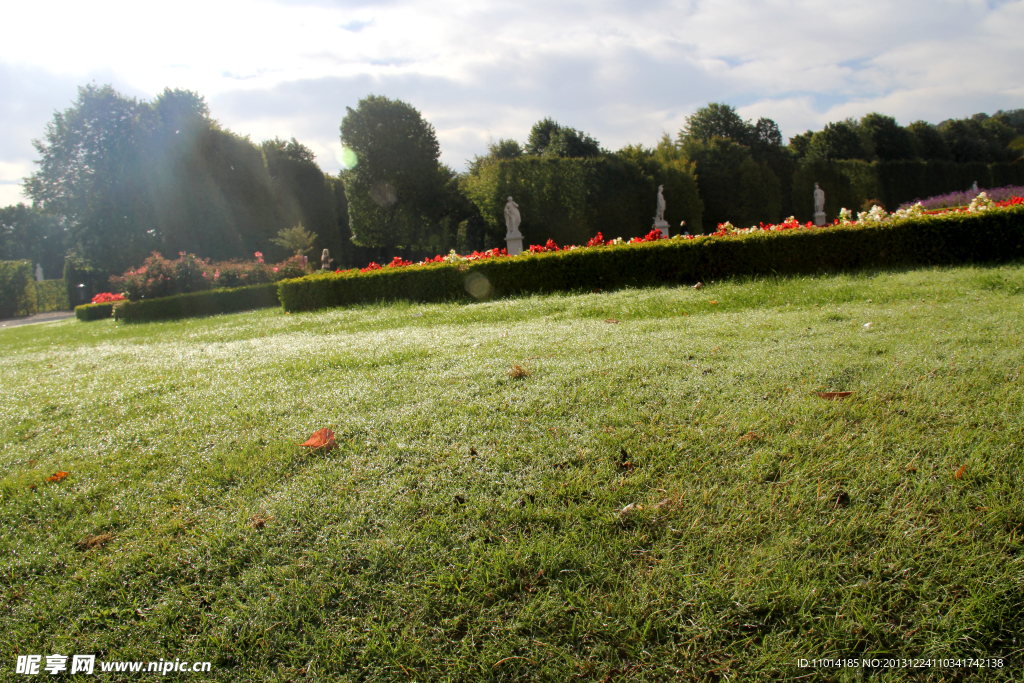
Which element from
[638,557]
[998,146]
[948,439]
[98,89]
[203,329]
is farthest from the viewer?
[998,146]

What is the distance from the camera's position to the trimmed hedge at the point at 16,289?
89.0ft

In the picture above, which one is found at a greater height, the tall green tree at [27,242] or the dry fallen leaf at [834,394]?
the tall green tree at [27,242]

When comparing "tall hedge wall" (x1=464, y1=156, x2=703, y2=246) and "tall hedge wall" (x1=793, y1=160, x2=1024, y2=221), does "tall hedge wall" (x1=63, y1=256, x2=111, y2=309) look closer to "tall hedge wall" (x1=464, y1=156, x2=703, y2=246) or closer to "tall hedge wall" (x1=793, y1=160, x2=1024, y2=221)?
"tall hedge wall" (x1=464, y1=156, x2=703, y2=246)

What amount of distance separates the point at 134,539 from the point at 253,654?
86 cm

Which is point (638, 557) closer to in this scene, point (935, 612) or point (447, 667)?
point (447, 667)

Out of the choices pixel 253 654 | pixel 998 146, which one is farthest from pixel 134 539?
pixel 998 146

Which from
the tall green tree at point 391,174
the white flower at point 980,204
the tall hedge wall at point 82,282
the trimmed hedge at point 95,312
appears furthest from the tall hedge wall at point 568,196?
the tall hedge wall at point 82,282

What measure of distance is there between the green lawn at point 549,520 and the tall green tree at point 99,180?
2644 cm

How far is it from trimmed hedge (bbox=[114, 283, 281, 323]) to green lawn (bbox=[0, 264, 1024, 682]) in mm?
11443

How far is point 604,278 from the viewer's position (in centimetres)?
897

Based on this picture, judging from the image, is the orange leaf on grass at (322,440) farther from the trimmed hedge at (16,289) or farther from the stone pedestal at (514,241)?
the trimmed hedge at (16,289)

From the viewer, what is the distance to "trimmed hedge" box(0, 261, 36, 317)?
89.0 ft

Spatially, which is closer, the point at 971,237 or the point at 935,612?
the point at 935,612

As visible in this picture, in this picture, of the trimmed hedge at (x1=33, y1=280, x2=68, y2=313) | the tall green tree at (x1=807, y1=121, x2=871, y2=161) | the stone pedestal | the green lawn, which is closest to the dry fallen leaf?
the green lawn
